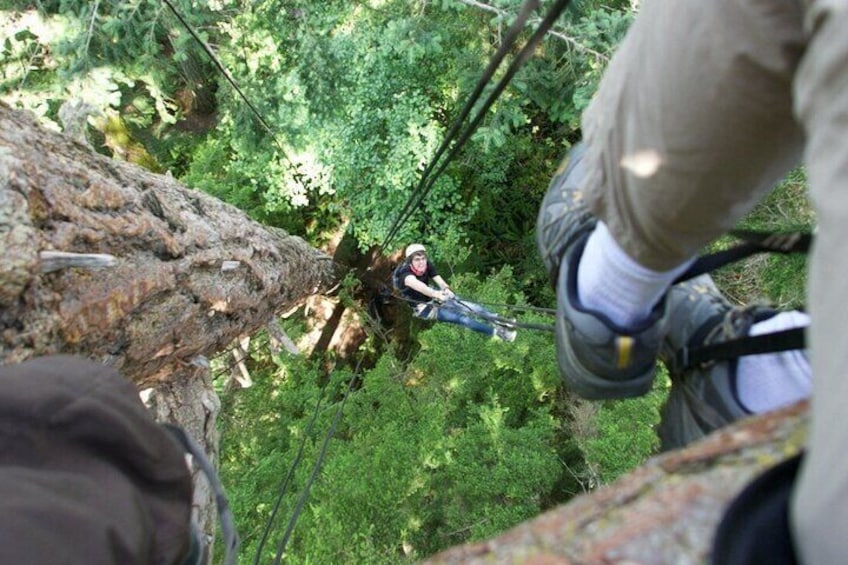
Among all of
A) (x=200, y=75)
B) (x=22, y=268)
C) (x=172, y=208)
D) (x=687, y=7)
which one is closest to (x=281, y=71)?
(x=200, y=75)

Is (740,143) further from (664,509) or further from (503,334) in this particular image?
(503,334)

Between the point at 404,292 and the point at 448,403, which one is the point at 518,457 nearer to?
the point at 448,403

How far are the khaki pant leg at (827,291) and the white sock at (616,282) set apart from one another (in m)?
0.63

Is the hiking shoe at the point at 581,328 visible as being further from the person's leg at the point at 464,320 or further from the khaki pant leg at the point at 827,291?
the person's leg at the point at 464,320

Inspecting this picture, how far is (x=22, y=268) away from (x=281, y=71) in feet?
17.6

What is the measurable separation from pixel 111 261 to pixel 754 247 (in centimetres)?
200

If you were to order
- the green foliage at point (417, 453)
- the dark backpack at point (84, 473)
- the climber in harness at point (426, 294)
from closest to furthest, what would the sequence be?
the dark backpack at point (84, 473) < the green foliage at point (417, 453) < the climber in harness at point (426, 294)

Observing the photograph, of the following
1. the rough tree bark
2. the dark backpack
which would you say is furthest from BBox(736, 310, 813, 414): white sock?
the rough tree bark

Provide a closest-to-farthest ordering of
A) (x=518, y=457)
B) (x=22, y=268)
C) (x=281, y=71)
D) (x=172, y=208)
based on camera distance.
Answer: (x=22, y=268), (x=172, y=208), (x=518, y=457), (x=281, y=71)

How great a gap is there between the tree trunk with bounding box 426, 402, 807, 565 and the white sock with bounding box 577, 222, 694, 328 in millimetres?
538

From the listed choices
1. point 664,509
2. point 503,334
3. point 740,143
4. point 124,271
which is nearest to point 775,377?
point 740,143

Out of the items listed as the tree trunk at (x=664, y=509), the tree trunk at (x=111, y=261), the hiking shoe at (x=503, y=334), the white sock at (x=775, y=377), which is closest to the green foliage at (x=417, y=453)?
the hiking shoe at (x=503, y=334)

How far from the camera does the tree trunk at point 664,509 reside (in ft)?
1.98

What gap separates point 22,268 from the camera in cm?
177
